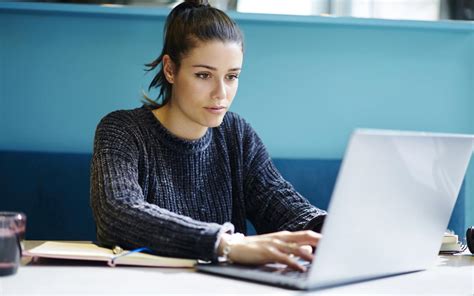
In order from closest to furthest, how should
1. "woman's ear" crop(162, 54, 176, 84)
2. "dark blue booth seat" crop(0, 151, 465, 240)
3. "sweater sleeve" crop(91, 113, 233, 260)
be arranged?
"sweater sleeve" crop(91, 113, 233, 260), "woman's ear" crop(162, 54, 176, 84), "dark blue booth seat" crop(0, 151, 465, 240)

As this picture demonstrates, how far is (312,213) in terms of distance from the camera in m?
1.61

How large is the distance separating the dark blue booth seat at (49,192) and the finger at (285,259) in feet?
3.32

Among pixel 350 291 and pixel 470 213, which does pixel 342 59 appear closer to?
pixel 470 213

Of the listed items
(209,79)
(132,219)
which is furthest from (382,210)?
(209,79)

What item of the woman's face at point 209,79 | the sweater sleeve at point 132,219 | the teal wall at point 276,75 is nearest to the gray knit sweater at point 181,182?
the sweater sleeve at point 132,219

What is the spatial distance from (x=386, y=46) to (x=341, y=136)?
308 millimetres

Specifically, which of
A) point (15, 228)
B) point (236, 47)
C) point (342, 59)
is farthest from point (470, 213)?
point (15, 228)

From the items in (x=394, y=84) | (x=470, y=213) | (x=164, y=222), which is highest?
(x=394, y=84)

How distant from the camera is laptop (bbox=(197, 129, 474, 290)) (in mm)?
974

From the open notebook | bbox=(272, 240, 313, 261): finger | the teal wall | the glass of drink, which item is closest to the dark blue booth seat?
the teal wall

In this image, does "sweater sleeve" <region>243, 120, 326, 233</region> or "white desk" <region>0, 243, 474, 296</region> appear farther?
"sweater sleeve" <region>243, 120, 326, 233</region>

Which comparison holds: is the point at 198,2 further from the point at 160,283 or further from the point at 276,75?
the point at 160,283

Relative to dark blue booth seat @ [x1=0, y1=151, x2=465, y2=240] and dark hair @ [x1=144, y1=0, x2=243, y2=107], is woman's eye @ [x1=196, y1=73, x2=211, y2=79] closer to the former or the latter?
dark hair @ [x1=144, y1=0, x2=243, y2=107]

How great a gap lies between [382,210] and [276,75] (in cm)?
116
